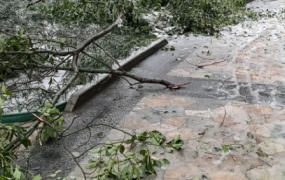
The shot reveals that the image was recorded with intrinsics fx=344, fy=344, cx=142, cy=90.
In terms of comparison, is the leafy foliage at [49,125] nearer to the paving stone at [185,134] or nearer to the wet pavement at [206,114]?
the wet pavement at [206,114]

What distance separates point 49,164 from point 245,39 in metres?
5.30

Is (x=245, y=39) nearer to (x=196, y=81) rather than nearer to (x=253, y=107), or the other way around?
(x=196, y=81)

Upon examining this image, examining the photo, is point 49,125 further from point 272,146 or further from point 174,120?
point 272,146

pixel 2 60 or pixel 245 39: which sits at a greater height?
pixel 2 60

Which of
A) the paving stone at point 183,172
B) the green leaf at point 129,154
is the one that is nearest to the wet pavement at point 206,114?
the paving stone at point 183,172

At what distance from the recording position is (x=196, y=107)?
3.79 metres

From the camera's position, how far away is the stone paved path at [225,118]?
2666mm

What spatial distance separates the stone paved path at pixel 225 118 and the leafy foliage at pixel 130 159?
0.35ft

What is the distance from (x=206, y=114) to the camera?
3.60 meters

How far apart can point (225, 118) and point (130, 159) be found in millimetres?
1313

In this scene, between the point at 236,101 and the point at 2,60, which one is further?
the point at 236,101

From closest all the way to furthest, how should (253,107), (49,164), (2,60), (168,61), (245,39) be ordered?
(49,164), (2,60), (253,107), (168,61), (245,39)

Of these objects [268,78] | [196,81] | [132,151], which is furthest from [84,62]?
[268,78]

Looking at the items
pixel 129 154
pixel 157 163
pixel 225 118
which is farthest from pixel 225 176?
pixel 225 118
